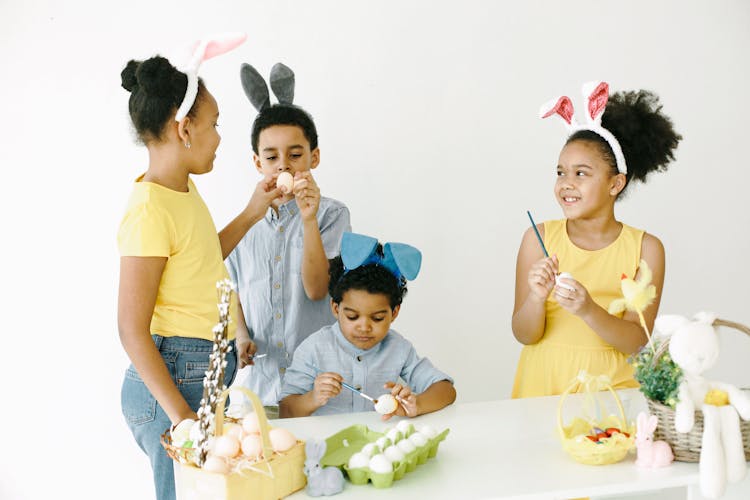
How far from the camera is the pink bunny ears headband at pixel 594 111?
2.09 meters

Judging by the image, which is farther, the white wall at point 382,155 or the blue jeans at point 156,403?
the white wall at point 382,155

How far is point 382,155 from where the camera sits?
2932 millimetres

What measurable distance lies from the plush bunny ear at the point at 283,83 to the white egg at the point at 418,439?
123cm

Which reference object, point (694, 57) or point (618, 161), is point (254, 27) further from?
point (694, 57)

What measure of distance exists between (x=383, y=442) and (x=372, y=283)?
0.60m

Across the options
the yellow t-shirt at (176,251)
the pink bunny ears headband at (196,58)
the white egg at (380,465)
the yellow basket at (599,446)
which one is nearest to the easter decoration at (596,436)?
the yellow basket at (599,446)

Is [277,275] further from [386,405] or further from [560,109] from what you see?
[560,109]

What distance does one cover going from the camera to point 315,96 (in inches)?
111

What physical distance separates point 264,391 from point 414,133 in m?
1.15

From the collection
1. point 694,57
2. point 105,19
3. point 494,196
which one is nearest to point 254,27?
point 105,19

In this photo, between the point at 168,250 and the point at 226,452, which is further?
the point at 168,250

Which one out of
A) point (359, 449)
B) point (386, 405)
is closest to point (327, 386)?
point (386, 405)

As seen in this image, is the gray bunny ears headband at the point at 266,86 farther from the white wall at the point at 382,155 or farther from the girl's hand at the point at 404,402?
the girl's hand at the point at 404,402

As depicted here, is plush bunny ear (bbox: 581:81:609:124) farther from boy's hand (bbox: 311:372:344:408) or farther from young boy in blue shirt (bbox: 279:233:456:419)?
boy's hand (bbox: 311:372:344:408)
